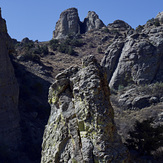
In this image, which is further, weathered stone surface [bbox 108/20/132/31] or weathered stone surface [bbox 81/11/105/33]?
weathered stone surface [bbox 81/11/105/33]

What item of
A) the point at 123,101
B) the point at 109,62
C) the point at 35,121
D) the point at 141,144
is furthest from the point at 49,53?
the point at 141,144

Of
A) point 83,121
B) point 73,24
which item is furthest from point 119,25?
point 83,121

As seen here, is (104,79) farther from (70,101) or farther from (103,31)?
(103,31)

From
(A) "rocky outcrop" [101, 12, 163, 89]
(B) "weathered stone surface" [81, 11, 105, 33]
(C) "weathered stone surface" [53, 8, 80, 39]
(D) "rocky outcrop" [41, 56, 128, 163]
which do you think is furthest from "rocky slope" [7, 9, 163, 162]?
(B) "weathered stone surface" [81, 11, 105, 33]

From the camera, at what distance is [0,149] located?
16797 mm

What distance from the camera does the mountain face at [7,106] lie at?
58.8 feet

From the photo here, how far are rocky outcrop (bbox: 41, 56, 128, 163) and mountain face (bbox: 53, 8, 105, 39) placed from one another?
210 feet

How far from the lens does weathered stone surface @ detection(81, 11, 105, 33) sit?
239 ft

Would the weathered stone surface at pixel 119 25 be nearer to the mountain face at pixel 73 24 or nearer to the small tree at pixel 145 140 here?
the mountain face at pixel 73 24

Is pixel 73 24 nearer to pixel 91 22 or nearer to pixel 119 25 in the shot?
pixel 91 22

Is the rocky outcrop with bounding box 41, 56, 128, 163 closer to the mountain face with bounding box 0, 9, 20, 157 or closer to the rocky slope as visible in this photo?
the rocky slope

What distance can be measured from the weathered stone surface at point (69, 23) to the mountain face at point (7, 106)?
51.6m

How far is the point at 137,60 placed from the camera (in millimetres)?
35000

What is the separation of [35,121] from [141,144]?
1485 centimetres
